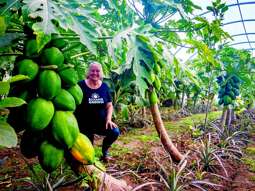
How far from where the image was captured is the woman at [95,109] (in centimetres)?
286

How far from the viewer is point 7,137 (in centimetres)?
119

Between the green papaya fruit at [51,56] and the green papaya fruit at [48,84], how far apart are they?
5 cm

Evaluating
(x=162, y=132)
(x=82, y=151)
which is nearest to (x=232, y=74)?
(x=162, y=132)

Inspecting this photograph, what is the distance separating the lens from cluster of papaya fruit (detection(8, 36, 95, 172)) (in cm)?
148

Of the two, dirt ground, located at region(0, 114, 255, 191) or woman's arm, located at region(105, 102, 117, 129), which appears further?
woman's arm, located at region(105, 102, 117, 129)

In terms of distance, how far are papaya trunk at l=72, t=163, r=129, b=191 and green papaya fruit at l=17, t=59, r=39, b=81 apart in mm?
552

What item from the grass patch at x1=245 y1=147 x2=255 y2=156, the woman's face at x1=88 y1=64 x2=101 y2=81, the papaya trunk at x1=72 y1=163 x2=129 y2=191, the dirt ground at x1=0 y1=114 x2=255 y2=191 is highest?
the woman's face at x1=88 y1=64 x2=101 y2=81

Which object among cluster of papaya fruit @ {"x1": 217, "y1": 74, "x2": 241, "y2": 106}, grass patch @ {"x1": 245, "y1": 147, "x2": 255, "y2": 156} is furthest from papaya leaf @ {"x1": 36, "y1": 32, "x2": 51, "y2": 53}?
cluster of papaya fruit @ {"x1": 217, "y1": 74, "x2": 241, "y2": 106}

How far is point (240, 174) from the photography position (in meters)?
3.50

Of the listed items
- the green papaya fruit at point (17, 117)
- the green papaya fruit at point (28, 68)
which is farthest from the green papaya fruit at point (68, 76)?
the green papaya fruit at point (17, 117)

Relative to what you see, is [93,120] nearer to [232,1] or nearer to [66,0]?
[66,0]

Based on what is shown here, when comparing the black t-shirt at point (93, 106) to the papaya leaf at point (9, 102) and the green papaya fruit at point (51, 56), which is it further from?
the papaya leaf at point (9, 102)

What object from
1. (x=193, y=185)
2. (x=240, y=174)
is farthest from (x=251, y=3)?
(x=193, y=185)

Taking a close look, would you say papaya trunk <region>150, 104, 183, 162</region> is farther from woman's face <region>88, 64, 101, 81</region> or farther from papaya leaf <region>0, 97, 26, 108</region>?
papaya leaf <region>0, 97, 26, 108</region>
